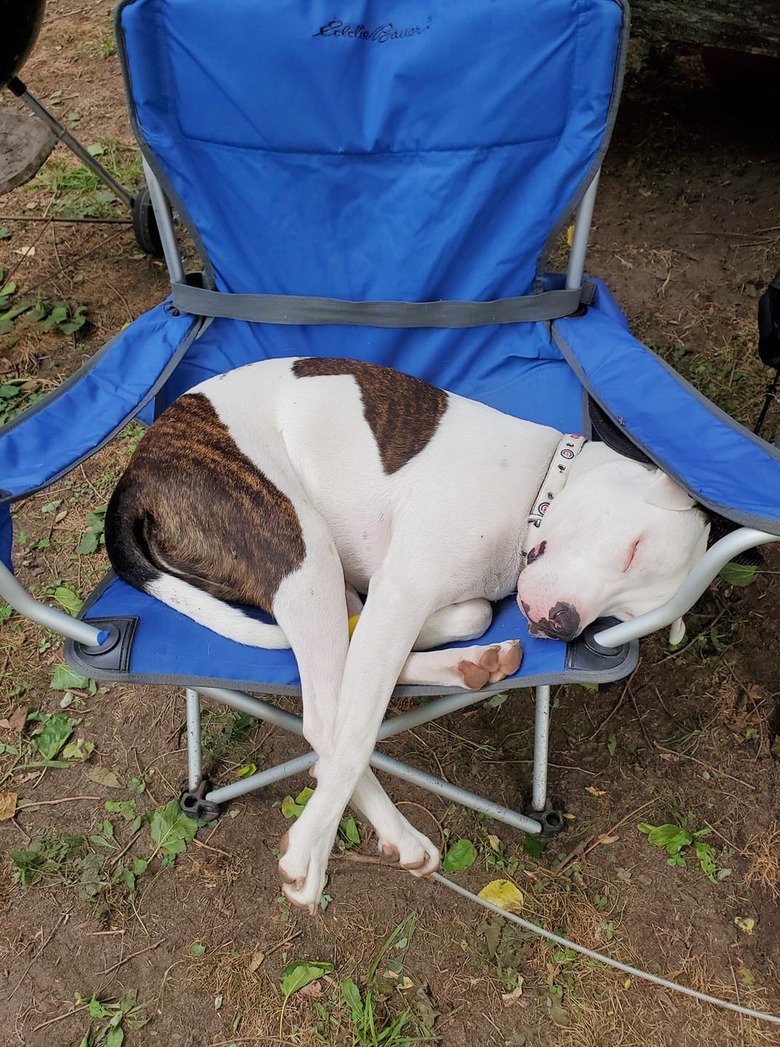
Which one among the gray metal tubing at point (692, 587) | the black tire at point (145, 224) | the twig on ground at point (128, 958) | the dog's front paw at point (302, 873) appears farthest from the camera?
the black tire at point (145, 224)

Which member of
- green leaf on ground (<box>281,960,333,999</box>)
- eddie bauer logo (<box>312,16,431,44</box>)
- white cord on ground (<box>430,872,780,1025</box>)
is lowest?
white cord on ground (<box>430,872,780,1025</box>)

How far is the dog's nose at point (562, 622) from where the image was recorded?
68.1 inches

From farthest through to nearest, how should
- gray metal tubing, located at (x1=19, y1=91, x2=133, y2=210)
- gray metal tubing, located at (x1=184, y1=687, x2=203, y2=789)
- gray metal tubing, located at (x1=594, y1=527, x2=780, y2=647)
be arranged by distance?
gray metal tubing, located at (x1=19, y1=91, x2=133, y2=210), gray metal tubing, located at (x1=184, y1=687, x2=203, y2=789), gray metal tubing, located at (x1=594, y1=527, x2=780, y2=647)

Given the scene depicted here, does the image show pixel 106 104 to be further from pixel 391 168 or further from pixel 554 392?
pixel 554 392

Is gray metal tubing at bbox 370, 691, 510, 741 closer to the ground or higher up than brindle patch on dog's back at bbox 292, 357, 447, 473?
closer to the ground

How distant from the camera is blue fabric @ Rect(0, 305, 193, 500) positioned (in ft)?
6.16

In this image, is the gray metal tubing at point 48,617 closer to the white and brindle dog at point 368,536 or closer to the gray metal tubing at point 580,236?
the white and brindle dog at point 368,536

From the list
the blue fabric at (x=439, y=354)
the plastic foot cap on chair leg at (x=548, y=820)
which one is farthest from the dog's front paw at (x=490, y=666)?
the blue fabric at (x=439, y=354)

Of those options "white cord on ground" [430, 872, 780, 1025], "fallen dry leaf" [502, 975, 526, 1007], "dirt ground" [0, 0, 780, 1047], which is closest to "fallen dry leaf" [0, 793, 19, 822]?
"dirt ground" [0, 0, 780, 1047]

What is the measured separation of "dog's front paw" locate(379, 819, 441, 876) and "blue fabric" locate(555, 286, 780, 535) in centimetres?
94

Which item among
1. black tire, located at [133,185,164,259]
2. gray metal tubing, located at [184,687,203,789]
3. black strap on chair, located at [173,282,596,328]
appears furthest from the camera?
black tire, located at [133,185,164,259]

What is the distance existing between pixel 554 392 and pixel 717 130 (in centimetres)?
304

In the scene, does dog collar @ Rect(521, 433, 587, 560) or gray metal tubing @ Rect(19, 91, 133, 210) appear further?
gray metal tubing @ Rect(19, 91, 133, 210)

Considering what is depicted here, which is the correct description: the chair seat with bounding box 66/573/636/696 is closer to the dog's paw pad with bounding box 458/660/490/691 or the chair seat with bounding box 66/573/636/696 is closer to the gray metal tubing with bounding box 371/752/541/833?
the dog's paw pad with bounding box 458/660/490/691
